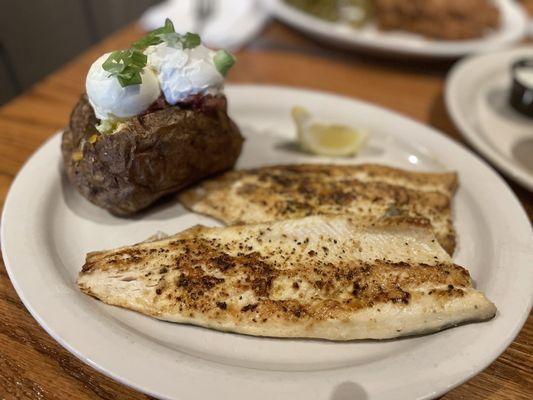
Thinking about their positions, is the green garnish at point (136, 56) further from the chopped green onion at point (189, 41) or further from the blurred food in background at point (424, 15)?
the blurred food in background at point (424, 15)

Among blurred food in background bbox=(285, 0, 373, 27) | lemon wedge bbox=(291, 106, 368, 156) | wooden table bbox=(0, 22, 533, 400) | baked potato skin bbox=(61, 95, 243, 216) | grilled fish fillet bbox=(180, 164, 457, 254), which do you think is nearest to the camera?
wooden table bbox=(0, 22, 533, 400)

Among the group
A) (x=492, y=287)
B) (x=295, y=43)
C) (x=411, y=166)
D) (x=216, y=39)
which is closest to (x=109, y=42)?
(x=216, y=39)

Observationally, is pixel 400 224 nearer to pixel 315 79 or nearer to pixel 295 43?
pixel 315 79

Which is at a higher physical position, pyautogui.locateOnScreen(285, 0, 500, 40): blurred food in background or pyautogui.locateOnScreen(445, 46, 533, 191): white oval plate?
pyautogui.locateOnScreen(285, 0, 500, 40): blurred food in background

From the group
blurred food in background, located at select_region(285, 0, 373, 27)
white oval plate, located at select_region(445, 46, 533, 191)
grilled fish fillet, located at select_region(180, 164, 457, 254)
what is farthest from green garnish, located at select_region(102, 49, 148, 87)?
blurred food in background, located at select_region(285, 0, 373, 27)

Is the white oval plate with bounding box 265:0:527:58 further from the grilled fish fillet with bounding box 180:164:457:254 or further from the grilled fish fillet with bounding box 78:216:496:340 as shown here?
the grilled fish fillet with bounding box 78:216:496:340
